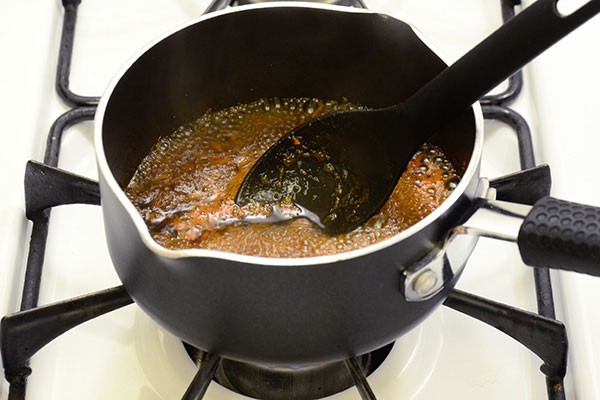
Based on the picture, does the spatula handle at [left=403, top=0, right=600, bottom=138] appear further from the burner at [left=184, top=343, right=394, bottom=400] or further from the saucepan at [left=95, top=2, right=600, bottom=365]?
the burner at [left=184, top=343, right=394, bottom=400]

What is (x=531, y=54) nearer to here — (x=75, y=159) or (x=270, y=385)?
(x=270, y=385)

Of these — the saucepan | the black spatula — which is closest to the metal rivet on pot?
the saucepan

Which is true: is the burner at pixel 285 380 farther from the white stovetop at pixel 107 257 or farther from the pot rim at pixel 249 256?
the pot rim at pixel 249 256

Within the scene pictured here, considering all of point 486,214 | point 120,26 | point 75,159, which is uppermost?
point 120,26

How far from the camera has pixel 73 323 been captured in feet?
1.95

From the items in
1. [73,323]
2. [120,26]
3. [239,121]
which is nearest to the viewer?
[73,323]

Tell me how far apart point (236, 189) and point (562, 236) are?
28 centimetres

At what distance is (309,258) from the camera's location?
1.46 feet

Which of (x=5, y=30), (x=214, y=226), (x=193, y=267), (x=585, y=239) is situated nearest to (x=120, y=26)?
(x=5, y=30)

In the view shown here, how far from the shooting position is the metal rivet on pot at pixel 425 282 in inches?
19.0

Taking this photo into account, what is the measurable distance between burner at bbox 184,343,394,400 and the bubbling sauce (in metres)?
0.09

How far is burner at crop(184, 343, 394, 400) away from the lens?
597mm

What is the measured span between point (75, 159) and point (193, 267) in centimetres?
33

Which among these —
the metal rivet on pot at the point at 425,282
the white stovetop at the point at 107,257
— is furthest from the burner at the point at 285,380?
the metal rivet on pot at the point at 425,282
